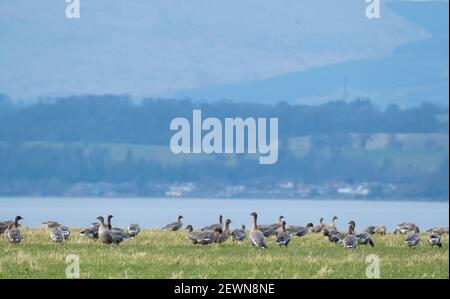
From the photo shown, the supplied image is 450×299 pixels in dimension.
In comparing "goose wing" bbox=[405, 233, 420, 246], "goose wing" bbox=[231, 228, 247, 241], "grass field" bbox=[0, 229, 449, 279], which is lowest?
"grass field" bbox=[0, 229, 449, 279]

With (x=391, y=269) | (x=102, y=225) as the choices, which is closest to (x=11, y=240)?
(x=102, y=225)

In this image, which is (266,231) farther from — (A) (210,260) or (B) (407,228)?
(A) (210,260)

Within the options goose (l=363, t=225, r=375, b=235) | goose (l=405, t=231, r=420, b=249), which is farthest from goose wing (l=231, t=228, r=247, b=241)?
goose (l=363, t=225, r=375, b=235)

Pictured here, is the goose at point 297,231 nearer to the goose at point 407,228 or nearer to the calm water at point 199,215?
the goose at point 407,228

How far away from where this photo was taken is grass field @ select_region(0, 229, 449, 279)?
25.3m

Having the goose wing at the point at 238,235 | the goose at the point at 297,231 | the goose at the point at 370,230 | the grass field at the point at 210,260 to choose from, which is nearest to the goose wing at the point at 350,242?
the grass field at the point at 210,260

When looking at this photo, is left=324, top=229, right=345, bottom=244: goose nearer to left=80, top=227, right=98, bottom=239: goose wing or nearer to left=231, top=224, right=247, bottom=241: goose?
Result: left=231, top=224, right=247, bottom=241: goose

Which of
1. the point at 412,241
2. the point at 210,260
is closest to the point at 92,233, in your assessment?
the point at 210,260

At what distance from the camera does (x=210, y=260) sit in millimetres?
27625

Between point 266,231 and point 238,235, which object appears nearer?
point 238,235

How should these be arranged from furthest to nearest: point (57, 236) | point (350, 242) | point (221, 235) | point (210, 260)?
point (221, 235)
point (57, 236)
point (350, 242)
point (210, 260)

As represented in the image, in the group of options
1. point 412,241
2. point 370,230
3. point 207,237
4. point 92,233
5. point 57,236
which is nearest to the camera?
point 207,237
